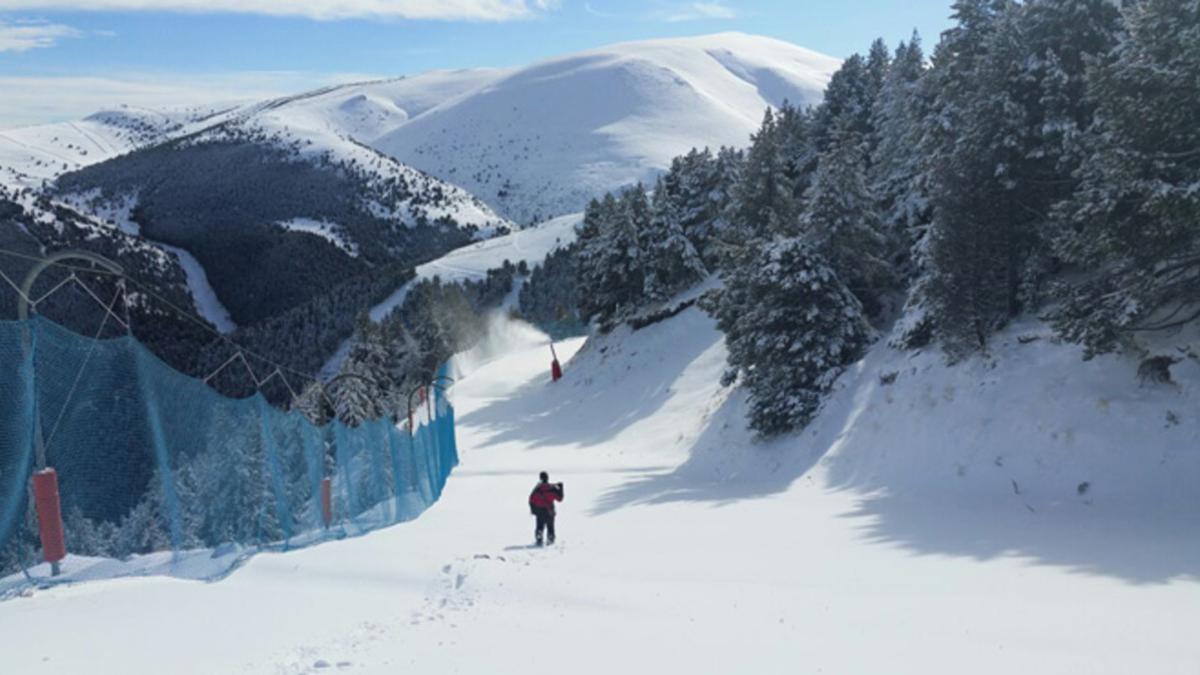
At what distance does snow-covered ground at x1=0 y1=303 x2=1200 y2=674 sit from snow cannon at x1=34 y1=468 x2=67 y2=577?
1.41 ft

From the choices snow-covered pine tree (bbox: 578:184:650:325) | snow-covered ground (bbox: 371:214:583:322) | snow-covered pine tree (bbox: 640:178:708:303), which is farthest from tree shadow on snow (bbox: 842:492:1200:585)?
snow-covered ground (bbox: 371:214:583:322)

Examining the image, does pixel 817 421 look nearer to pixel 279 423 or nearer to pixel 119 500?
pixel 279 423

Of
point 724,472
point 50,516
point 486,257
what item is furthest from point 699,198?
point 486,257

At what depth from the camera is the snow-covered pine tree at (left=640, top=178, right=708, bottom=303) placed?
45.6 meters

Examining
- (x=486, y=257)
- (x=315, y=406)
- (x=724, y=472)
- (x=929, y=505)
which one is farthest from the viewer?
(x=486, y=257)

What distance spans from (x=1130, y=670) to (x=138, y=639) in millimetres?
8490

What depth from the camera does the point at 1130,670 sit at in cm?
643

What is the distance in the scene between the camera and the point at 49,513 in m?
9.04

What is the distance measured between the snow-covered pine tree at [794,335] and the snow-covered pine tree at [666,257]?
2230 cm

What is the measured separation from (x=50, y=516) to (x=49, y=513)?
58 millimetres

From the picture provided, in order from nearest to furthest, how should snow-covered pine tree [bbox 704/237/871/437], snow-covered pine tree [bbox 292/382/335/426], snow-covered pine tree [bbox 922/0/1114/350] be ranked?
snow-covered pine tree [bbox 922/0/1114/350], snow-covered pine tree [bbox 704/237/871/437], snow-covered pine tree [bbox 292/382/335/426]

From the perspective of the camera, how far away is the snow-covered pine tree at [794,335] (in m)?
22.3

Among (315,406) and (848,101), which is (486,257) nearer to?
(848,101)

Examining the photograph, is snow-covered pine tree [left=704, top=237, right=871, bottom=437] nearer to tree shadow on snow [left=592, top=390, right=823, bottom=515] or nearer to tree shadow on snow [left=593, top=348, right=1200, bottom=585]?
tree shadow on snow [left=593, top=348, right=1200, bottom=585]
